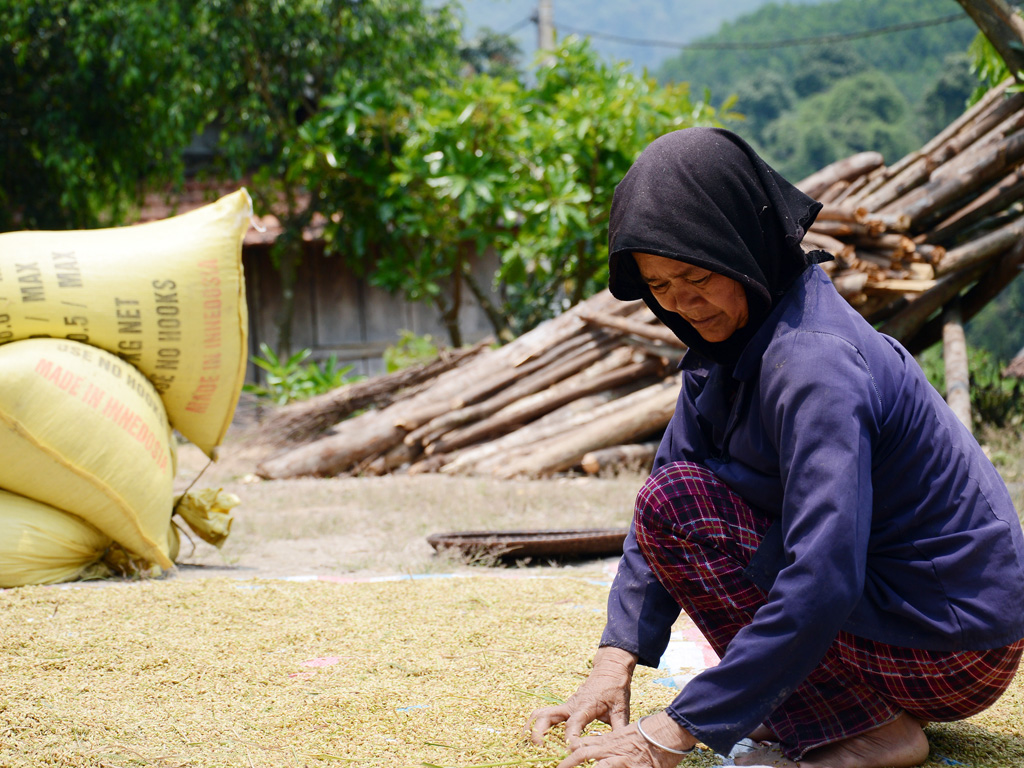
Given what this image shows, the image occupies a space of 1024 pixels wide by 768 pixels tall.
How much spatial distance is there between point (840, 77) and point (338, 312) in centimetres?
5035

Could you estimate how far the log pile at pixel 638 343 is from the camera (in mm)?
5637

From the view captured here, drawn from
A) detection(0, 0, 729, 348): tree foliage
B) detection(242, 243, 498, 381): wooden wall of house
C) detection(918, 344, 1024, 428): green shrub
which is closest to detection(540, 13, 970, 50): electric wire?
detection(0, 0, 729, 348): tree foliage

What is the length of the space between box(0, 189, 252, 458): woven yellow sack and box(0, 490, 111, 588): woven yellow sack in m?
0.55

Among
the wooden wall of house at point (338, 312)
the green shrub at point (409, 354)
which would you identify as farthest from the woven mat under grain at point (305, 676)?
the wooden wall of house at point (338, 312)

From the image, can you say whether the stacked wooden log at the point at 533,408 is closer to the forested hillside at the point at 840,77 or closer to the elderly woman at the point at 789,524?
the elderly woman at the point at 789,524

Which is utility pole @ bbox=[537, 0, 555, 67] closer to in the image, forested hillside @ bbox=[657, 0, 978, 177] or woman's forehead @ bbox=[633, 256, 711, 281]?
woman's forehead @ bbox=[633, 256, 711, 281]

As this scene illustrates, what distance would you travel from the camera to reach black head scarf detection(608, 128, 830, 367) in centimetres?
139

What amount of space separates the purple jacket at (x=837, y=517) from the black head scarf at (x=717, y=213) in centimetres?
8

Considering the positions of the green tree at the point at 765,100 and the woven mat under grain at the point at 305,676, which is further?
the green tree at the point at 765,100

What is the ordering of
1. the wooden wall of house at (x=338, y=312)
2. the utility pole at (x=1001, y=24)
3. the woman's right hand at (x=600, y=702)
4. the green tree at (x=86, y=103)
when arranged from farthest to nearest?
1. the wooden wall of house at (x=338, y=312)
2. the green tree at (x=86, y=103)
3. the utility pole at (x=1001, y=24)
4. the woman's right hand at (x=600, y=702)

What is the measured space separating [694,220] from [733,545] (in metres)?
0.60

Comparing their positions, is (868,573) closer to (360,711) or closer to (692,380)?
(692,380)

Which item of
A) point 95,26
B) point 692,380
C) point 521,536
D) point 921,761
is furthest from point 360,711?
point 95,26

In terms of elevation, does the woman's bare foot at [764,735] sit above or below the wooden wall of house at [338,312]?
above
